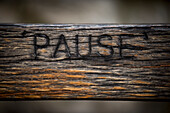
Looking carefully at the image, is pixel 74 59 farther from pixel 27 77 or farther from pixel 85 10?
pixel 85 10

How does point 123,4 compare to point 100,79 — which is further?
point 123,4

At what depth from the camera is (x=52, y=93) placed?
37cm

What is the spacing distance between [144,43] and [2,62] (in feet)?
1.39

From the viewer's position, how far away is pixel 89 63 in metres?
0.37

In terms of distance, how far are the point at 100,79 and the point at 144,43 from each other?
0.55ft

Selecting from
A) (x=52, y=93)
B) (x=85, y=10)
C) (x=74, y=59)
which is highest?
(x=85, y=10)

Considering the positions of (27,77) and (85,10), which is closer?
(27,77)

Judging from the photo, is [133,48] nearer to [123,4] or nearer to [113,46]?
[113,46]

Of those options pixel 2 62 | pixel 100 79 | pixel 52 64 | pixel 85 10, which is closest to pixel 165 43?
pixel 100 79

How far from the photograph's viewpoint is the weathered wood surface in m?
0.36

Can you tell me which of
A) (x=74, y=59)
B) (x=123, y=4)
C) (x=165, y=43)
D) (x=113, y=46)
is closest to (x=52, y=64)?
(x=74, y=59)

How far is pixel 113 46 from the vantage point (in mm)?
368

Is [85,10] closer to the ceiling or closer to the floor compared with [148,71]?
closer to the ceiling

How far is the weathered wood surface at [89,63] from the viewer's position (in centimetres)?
36
